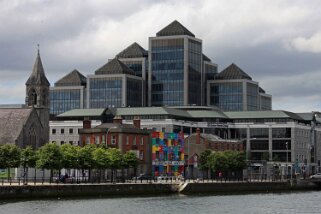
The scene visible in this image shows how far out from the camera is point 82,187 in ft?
403

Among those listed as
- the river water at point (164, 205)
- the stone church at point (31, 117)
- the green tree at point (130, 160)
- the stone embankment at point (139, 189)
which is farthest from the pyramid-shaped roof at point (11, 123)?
the river water at point (164, 205)

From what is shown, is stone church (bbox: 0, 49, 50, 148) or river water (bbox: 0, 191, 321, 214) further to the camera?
stone church (bbox: 0, 49, 50, 148)

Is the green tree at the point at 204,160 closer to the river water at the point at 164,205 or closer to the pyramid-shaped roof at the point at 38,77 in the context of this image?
the pyramid-shaped roof at the point at 38,77

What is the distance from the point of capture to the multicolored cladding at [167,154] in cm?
18662

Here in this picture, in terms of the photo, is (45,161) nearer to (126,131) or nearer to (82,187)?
(82,187)

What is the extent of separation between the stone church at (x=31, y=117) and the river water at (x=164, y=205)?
44168 mm

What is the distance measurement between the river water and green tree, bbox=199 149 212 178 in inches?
2033

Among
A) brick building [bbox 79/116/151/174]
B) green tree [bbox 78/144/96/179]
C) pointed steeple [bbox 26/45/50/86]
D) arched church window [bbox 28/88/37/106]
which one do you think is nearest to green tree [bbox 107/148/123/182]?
green tree [bbox 78/144/96/179]

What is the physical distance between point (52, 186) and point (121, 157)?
119 ft

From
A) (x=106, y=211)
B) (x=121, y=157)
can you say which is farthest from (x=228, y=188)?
(x=106, y=211)

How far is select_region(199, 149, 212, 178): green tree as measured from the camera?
18423 centimetres

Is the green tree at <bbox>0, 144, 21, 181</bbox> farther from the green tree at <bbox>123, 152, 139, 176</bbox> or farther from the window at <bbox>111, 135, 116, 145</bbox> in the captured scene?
the window at <bbox>111, 135, 116, 145</bbox>

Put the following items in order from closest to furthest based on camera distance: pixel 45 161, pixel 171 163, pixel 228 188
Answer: pixel 45 161 → pixel 228 188 → pixel 171 163

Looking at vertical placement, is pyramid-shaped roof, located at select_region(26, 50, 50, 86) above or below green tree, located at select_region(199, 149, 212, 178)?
above
